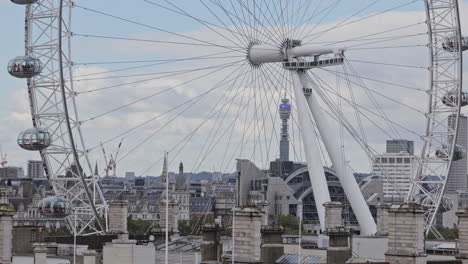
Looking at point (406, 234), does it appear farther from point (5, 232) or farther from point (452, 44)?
point (452, 44)

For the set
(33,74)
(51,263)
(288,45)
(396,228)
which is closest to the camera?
(396,228)

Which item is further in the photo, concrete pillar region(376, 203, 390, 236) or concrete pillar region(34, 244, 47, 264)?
concrete pillar region(376, 203, 390, 236)

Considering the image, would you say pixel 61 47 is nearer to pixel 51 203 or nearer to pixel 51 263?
pixel 51 203

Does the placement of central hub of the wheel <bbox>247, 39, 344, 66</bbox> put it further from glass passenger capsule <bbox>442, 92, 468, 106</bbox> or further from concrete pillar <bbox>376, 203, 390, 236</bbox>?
glass passenger capsule <bbox>442, 92, 468, 106</bbox>

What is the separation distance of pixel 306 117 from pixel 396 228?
63.9ft

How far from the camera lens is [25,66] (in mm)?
68062

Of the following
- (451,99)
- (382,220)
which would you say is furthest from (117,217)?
(451,99)

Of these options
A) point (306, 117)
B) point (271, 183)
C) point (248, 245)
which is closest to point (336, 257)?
point (248, 245)

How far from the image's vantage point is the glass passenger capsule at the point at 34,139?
219 feet

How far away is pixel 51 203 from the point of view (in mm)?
63500

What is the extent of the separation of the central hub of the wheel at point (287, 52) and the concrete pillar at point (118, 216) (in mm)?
12328

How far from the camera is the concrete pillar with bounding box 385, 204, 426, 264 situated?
148ft

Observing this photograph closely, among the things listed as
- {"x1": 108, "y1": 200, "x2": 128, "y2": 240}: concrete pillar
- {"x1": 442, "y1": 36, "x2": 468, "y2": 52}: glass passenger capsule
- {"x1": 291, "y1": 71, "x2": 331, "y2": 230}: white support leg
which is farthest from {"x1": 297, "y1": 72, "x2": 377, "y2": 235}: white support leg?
{"x1": 442, "y1": 36, "x2": 468, "y2": 52}: glass passenger capsule

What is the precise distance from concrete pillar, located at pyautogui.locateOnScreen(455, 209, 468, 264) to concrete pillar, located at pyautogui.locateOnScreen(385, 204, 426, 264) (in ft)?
16.2
